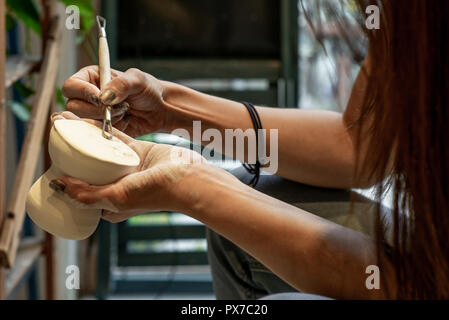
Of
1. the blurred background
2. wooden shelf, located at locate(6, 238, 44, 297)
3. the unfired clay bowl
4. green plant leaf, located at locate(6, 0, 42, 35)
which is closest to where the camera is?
the unfired clay bowl

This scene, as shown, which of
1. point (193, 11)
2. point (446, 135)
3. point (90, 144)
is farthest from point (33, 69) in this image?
point (446, 135)

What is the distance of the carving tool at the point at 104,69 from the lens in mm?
485

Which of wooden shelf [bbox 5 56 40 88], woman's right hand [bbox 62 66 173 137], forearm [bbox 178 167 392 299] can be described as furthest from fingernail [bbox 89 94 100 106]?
wooden shelf [bbox 5 56 40 88]

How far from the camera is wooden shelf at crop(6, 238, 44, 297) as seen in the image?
88 cm

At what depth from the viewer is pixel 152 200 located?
19.1 inches

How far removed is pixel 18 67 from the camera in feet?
3.17

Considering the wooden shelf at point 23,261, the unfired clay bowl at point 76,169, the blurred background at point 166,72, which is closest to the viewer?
the unfired clay bowl at point 76,169

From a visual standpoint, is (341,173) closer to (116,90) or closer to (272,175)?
(272,175)

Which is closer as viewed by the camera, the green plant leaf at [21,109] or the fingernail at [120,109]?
the fingernail at [120,109]

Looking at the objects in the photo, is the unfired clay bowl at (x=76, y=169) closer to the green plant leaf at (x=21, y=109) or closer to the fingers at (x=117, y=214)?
the fingers at (x=117, y=214)

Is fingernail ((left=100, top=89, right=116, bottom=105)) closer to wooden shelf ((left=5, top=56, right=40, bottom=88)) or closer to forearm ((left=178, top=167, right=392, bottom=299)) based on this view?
forearm ((left=178, top=167, right=392, bottom=299))

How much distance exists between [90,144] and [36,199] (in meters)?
0.08

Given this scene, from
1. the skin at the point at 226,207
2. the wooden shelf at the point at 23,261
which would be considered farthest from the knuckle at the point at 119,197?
the wooden shelf at the point at 23,261

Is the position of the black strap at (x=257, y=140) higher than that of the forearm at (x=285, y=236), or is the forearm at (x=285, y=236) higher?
the black strap at (x=257, y=140)
